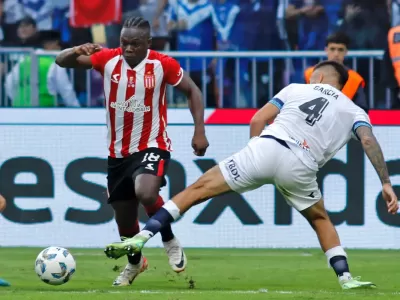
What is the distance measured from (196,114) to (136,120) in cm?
50

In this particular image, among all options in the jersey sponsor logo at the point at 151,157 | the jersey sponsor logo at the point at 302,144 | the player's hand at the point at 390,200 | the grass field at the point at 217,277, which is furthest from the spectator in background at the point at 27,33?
the player's hand at the point at 390,200

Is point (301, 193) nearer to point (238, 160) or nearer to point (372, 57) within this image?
point (238, 160)

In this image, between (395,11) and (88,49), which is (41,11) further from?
(88,49)

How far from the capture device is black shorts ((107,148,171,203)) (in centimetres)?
899

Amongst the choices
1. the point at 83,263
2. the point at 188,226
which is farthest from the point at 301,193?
the point at 188,226

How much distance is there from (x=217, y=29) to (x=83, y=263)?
182 inches

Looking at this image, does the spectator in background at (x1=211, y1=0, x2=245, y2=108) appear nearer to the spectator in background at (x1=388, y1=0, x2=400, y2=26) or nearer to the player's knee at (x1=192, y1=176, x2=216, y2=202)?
the spectator in background at (x1=388, y1=0, x2=400, y2=26)

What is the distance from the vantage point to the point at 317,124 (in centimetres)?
→ 809

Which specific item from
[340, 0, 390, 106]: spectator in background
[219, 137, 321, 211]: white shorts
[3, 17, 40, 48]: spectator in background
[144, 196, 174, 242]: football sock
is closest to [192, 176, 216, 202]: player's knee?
[219, 137, 321, 211]: white shorts

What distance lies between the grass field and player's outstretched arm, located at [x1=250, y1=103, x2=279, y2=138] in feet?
3.91

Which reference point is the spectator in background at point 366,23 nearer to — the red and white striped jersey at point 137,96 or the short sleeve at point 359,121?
the red and white striped jersey at point 137,96

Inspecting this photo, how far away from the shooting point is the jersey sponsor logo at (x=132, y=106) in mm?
9156

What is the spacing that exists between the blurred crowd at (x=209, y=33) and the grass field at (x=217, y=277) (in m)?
2.41

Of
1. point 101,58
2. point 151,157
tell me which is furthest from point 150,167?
point 101,58
